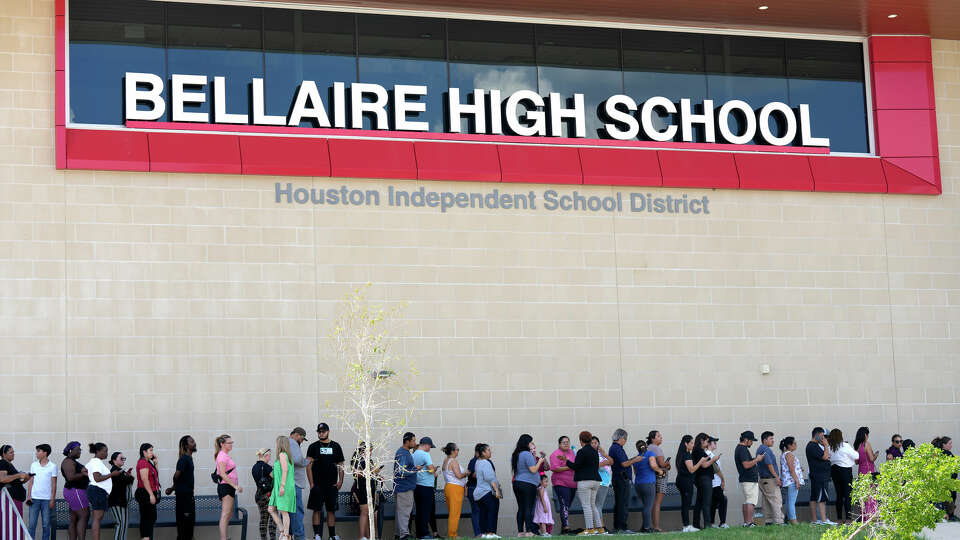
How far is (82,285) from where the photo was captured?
19.1 meters

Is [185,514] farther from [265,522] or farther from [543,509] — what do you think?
[543,509]

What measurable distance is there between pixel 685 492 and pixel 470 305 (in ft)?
15.3

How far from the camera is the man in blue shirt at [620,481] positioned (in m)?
19.5

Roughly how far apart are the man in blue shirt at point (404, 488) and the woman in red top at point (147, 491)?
3.51 metres

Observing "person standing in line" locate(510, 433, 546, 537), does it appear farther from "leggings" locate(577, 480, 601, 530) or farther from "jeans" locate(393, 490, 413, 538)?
"jeans" locate(393, 490, 413, 538)

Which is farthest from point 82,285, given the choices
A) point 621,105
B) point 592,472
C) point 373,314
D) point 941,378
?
point 941,378

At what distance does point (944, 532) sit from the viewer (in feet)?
61.2

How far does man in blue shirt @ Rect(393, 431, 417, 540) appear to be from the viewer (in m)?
18.5

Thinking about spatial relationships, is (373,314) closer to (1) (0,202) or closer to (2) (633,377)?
(2) (633,377)

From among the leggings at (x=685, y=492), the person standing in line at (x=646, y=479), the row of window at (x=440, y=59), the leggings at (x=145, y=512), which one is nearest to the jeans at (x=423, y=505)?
the person standing in line at (x=646, y=479)

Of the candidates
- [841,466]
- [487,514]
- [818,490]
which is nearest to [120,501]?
[487,514]

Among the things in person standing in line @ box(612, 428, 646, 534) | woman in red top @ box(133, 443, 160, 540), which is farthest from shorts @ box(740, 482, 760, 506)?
woman in red top @ box(133, 443, 160, 540)

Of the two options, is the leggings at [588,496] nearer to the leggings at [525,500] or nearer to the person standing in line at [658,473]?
the leggings at [525,500]

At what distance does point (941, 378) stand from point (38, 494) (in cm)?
1563
